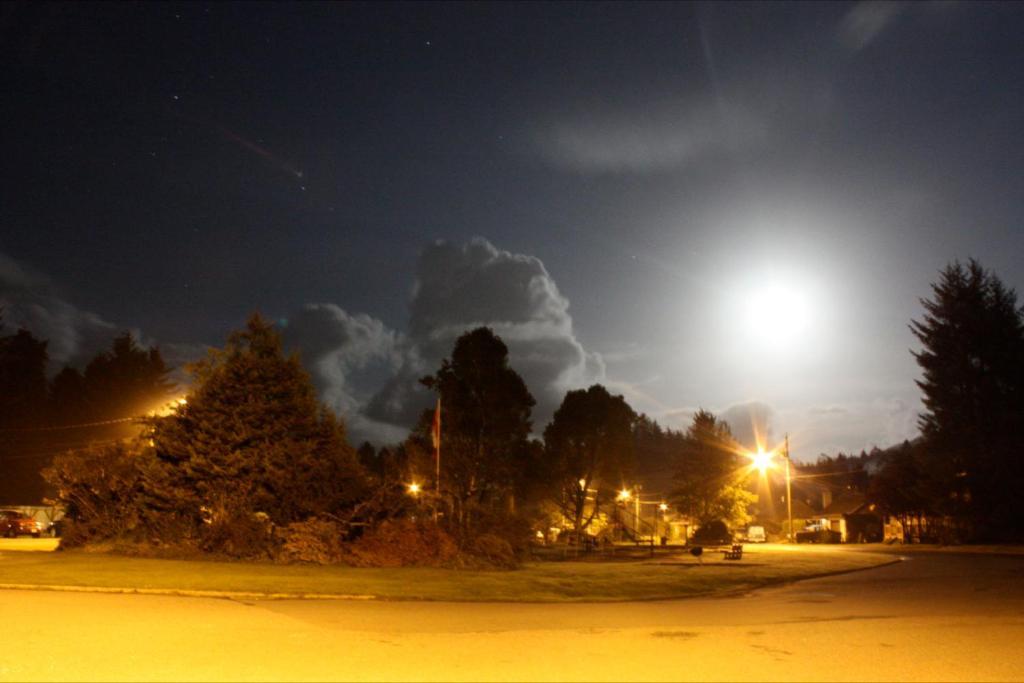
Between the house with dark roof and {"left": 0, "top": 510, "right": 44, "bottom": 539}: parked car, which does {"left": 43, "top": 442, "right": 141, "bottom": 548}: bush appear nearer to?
{"left": 0, "top": 510, "right": 44, "bottom": 539}: parked car

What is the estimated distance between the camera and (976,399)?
53.7 meters

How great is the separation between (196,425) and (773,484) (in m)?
102

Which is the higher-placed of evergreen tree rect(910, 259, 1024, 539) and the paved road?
evergreen tree rect(910, 259, 1024, 539)

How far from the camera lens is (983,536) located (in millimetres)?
48062

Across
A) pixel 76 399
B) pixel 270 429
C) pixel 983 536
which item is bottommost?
pixel 983 536

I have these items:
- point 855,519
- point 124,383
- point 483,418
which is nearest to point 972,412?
Answer: point 855,519

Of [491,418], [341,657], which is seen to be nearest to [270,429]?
[491,418]

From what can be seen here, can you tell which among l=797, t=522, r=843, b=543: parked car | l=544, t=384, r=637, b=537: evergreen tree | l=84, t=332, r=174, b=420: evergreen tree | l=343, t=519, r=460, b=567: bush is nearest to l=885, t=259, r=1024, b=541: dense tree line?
l=797, t=522, r=843, b=543: parked car

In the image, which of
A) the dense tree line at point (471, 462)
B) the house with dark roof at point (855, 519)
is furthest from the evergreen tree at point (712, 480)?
the house with dark roof at point (855, 519)

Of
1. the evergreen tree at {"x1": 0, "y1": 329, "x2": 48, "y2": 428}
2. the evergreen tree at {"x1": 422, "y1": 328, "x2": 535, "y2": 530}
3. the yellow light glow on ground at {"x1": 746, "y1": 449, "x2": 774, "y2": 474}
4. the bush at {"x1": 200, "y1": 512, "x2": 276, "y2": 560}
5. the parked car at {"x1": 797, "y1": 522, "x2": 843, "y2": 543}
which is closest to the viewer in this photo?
the bush at {"x1": 200, "y1": 512, "x2": 276, "y2": 560}

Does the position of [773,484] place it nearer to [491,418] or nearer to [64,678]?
[491,418]

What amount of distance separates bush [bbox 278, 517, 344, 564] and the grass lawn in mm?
846

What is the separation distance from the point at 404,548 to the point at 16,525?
101 ft

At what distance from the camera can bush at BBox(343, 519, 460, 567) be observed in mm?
24812
